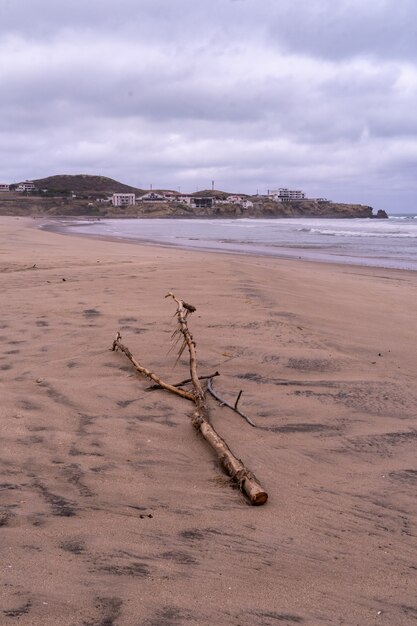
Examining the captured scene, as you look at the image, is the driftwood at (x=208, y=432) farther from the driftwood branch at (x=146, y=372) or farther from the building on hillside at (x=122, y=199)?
the building on hillside at (x=122, y=199)

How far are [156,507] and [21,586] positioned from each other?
77 centimetres

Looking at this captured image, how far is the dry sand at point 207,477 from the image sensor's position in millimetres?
2080

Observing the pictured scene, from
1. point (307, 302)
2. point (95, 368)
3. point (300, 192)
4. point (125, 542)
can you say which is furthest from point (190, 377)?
point (300, 192)

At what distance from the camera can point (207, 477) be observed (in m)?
3.03

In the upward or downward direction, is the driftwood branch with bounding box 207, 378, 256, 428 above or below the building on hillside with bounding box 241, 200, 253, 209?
below

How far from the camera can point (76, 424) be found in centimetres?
357

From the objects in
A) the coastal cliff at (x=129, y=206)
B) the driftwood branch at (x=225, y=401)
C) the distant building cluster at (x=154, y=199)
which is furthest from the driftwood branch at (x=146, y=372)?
the distant building cluster at (x=154, y=199)

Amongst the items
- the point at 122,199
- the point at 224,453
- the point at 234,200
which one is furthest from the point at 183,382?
the point at 234,200

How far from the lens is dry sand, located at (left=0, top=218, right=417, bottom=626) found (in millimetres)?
2080

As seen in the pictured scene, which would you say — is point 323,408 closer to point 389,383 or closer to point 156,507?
point 389,383

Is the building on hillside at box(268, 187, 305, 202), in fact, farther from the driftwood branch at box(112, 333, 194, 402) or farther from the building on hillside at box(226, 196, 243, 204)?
the driftwood branch at box(112, 333, 194, 402)

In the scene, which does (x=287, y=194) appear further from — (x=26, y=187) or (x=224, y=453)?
(x=224, y=453)

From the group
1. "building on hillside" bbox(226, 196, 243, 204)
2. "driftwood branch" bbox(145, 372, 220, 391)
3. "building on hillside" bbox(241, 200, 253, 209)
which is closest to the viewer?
"driftwood branch" bbox(145, 372, 220, 391)

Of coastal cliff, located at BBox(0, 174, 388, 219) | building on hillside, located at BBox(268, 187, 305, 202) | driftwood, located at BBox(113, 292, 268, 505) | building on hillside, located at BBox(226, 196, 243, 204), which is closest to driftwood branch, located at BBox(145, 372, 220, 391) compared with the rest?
driftwood, located at BBox(113, 292, 268, 505)
